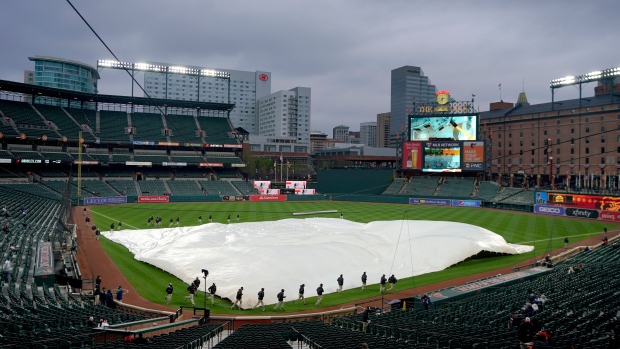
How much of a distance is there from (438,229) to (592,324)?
21.3 m

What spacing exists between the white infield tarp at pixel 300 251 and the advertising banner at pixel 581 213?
84.7 ft

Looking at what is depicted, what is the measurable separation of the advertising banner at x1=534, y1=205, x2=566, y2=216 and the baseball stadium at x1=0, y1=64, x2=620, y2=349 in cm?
18

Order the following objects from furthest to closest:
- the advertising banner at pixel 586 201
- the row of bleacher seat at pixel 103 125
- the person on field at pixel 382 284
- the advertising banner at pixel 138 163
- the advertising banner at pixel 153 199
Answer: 1. the advertising banner at pixel 138 163
2. the row of bleacher seat at pixel 103 125
3. the advertising banner at pixel 153 199
4. the advertising banner at pixel 586 201
5. the person on field at pixel 382 284

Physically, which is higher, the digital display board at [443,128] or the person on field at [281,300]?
the digital display board at [443,128]

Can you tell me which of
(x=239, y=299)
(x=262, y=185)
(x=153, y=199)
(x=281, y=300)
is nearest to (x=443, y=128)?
(x=262, y=185)

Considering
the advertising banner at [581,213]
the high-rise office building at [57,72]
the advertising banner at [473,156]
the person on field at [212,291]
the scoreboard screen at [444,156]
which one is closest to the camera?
the person on field at [212,291]

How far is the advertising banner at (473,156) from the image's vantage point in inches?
2852

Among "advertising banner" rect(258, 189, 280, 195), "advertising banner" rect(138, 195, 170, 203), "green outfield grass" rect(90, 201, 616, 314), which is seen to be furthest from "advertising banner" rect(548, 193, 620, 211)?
"advertising banner" rect(138, 195, 170, 203)

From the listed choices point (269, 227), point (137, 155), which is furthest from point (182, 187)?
point (269, 227)

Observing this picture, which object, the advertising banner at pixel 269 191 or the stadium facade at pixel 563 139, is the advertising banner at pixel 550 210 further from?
the advertising banner at pixel 269 191

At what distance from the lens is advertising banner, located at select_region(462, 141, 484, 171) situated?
72438mm

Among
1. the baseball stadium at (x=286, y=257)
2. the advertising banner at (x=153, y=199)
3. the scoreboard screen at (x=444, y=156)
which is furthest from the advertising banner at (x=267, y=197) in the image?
the scoreboard screen at (x=444, y=156)

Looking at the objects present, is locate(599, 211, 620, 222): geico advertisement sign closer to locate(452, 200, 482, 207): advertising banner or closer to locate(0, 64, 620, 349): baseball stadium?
locate(0, 64, 620, 349): baseball stadium

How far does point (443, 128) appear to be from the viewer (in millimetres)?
75188
